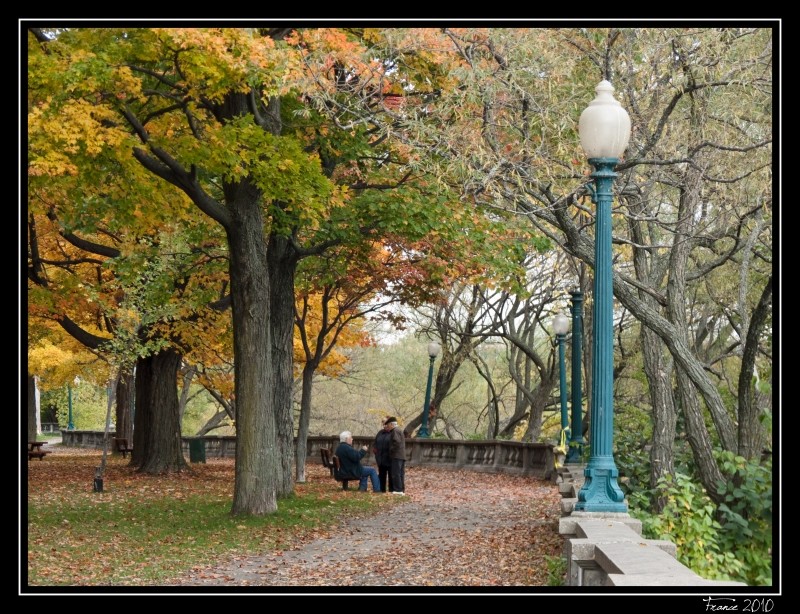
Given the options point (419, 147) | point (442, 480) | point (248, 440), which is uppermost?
point (419, 147)

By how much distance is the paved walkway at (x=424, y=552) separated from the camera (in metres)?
12.4

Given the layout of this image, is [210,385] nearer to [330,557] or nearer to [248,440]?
[248,440]

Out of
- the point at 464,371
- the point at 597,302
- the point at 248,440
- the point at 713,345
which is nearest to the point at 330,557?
the point at 248,440

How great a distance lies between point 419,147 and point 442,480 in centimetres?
1706

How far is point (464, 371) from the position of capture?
59.0m

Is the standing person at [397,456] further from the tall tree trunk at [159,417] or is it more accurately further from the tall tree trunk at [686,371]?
Result: the tall tree trunk at [686,371]

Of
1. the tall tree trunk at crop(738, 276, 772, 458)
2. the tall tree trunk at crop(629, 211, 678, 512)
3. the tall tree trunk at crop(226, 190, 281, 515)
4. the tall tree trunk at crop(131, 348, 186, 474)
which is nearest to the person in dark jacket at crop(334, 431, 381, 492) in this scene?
the tall tree trunk at crop(131, 348, 186, 474)

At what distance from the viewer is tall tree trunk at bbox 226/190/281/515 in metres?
18.2

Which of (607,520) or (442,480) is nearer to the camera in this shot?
(607,520)

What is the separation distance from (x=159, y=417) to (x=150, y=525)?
12.3m

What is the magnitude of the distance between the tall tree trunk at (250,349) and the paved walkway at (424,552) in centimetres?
175

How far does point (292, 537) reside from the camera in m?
16.3

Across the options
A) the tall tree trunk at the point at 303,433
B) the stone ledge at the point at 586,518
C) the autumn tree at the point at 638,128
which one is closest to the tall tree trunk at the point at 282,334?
the tall tree trunk at the point at 303,433
